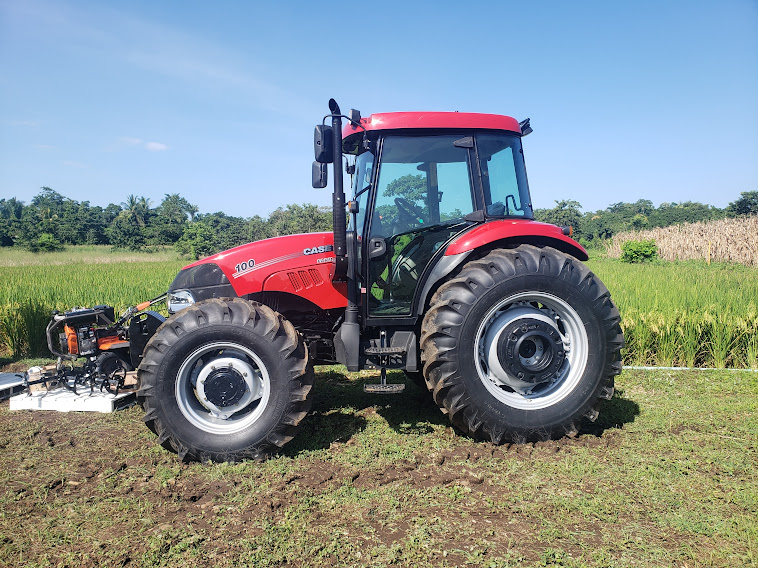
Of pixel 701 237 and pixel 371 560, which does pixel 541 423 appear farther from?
pixel 701 237

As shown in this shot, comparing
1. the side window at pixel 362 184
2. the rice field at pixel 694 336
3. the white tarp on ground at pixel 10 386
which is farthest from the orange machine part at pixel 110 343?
the rice field at pixel 694 336

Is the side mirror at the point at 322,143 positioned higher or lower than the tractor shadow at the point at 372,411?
higher

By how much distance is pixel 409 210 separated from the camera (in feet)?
13.5

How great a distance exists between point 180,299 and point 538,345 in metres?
3.00

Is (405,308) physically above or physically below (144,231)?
below

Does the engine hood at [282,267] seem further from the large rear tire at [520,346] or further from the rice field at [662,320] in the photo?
the rice field at [662,320]

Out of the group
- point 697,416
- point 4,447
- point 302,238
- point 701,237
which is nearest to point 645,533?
point 697,416

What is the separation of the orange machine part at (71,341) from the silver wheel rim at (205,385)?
1633 millimetres

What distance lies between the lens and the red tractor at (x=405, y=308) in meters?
3.65

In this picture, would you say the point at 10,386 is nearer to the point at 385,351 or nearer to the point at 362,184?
the point at 385,351

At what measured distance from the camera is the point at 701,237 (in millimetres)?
25984

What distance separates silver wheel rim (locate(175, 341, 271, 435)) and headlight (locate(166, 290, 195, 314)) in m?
0.64

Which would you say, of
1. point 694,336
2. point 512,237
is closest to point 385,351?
point 512,237

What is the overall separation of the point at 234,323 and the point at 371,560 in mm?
1873
